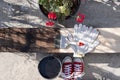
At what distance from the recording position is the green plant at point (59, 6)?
11.2ft

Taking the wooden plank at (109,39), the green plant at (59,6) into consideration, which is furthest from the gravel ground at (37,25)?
the green plant at (59,6)

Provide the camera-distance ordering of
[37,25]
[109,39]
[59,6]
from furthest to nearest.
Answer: [37,25] → [109,39] → [59,6]

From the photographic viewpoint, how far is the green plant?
341 cm

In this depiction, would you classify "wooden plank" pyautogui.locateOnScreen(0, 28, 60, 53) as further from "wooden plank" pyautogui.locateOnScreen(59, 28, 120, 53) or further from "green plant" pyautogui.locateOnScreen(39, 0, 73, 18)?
"wooden plank" pyautogui.locateOnScreen(59, 28, 120, 53)

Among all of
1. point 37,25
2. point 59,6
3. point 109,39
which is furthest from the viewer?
point 37,25

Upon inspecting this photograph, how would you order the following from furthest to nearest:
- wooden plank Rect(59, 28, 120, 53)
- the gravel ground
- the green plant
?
the gravel ground → wooden plank Rect(59, 28, 120, 53) → the green plant

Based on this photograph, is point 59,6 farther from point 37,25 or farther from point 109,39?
point 109,39

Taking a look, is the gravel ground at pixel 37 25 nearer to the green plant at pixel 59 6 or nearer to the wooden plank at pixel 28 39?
the wooden plank at pixel 28 39

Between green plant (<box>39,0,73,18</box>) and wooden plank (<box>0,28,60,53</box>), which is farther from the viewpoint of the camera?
wooden plank (<box>0,28,60,53</box>)

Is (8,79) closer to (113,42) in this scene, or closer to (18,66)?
(18,66)

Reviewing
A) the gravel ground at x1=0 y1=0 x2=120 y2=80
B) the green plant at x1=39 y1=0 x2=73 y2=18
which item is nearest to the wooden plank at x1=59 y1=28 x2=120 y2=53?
the gravel ground at x1=0 y1=0 x2=120 y2=80

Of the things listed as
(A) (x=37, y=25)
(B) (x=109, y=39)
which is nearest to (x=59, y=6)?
(A) (x=37, y=25)

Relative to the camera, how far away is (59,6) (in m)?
3.44

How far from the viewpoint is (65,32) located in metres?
3.59
